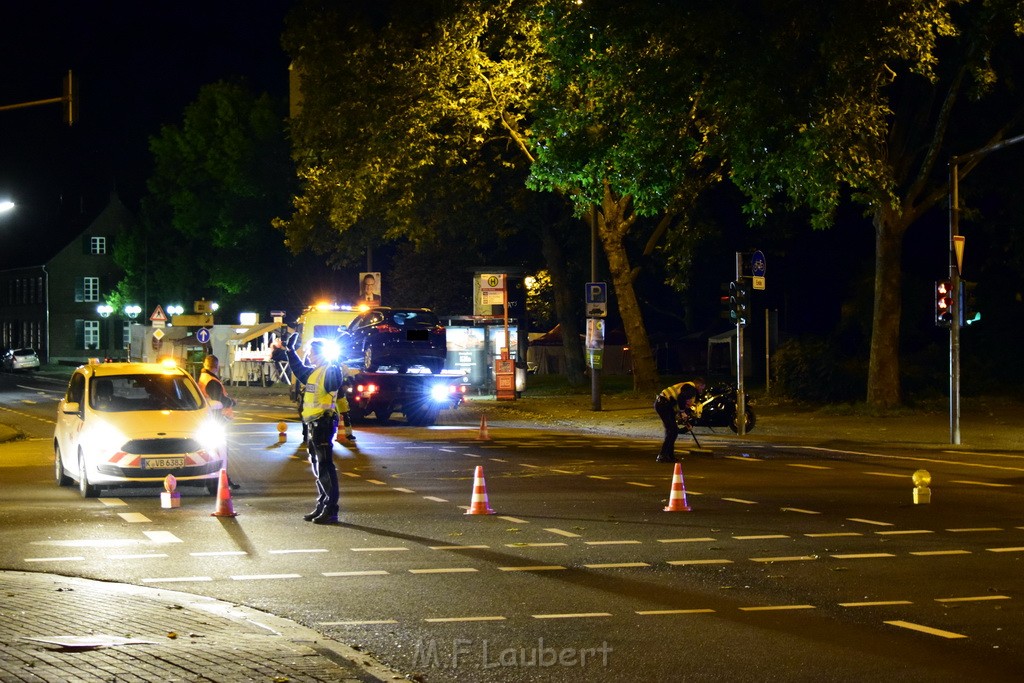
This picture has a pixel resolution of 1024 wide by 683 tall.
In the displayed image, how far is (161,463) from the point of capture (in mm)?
17547

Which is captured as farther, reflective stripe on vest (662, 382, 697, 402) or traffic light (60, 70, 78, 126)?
traffic light (60, 70, 78, 126)

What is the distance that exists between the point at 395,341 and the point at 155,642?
91.1 feet

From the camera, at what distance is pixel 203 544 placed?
13.5 meters

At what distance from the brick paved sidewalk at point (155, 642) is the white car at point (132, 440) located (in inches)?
269

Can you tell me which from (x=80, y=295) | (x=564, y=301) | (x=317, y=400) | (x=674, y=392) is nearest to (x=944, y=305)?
(x=674, y=392)

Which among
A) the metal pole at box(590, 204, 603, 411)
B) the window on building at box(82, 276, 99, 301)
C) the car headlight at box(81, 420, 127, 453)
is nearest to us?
the car headlight at box(81, 420, 127, 453)

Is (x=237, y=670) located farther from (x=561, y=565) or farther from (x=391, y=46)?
(x=391, y=46)

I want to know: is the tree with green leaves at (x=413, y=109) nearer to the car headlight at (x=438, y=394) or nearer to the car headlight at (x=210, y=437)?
the car headlight at (x=438, y=394)

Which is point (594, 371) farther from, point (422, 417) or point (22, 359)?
point (22, 359)

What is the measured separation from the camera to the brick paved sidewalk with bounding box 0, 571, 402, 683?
25.1ft

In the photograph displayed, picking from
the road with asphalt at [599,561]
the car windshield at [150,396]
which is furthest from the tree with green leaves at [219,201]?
the car windshield at [150,396]

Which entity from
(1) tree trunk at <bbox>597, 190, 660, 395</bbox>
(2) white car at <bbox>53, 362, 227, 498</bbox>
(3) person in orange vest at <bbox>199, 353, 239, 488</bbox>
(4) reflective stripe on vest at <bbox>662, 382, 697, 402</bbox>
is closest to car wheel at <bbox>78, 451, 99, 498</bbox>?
(2) white car at <bbox>53, 362, 227, 498</bbox>

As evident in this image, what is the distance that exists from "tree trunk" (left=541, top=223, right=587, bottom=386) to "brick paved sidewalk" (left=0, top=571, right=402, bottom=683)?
40397 mm

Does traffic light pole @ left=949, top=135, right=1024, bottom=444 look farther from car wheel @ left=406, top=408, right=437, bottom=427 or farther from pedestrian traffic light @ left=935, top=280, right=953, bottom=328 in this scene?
car wheel @ left=406, top=408, right=437, bottom=427
